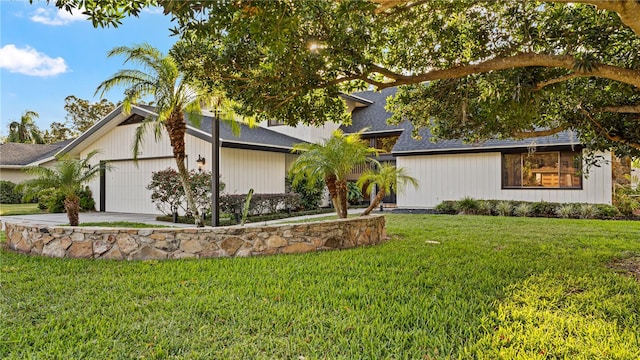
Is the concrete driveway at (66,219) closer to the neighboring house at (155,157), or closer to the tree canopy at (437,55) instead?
the neighboring house at (155,157)

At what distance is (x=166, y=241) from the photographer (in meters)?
6.18

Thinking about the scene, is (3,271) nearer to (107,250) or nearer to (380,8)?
(107,250)

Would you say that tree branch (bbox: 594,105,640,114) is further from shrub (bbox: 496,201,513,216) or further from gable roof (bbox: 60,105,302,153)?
gable roof (bbox: 60,105,302,153)

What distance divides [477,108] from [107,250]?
7.39 m

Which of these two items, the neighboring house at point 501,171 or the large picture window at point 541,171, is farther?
the large picture window at point 541,171

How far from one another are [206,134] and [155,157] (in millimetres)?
3177

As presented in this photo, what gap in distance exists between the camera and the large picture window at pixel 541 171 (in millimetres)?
13570

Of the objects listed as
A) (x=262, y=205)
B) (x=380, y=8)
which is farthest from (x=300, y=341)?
(x=262, y=205)

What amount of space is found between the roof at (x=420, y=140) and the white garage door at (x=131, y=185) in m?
8.19

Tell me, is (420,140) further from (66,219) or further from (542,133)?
(66,219)

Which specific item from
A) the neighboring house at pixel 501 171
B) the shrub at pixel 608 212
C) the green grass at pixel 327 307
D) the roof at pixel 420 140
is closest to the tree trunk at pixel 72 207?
the green grass at pixel 327 307

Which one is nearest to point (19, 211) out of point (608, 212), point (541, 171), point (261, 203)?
point (261, 203)

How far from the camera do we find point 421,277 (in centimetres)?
488

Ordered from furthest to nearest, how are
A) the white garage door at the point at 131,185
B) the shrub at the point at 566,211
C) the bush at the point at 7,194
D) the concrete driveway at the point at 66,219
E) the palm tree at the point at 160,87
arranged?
the bush at the point at 7,194 < the white garage door at the point at 131,185 < the shrub at the point at 566,211 < the concrete driveway at the point at 66,219 < the palm tree at the point at 160,87
